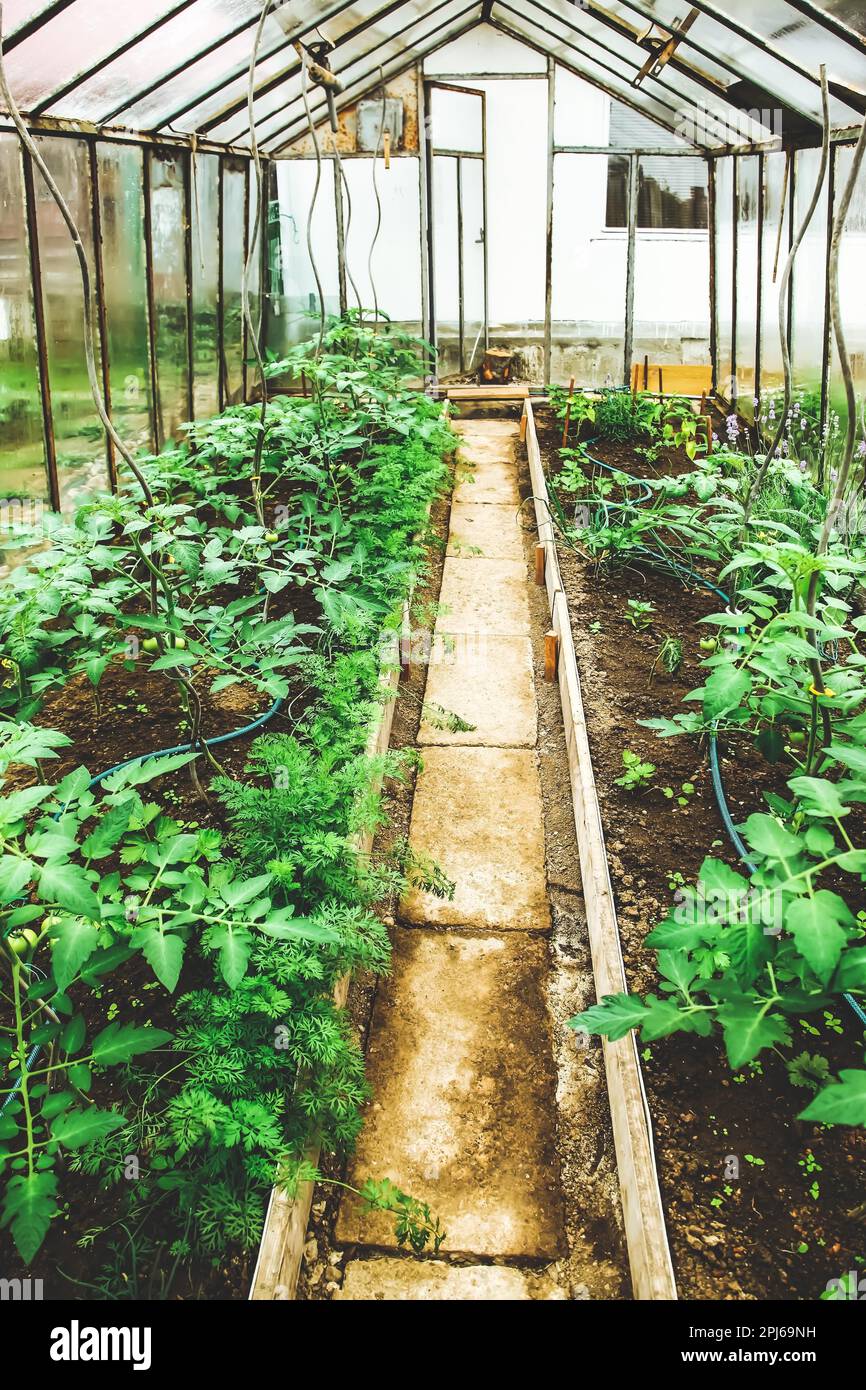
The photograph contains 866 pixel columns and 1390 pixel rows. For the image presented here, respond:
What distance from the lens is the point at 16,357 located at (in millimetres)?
4074

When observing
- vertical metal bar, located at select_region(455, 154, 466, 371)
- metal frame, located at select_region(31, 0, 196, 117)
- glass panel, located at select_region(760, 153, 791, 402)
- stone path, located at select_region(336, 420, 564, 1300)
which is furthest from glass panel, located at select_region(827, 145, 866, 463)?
vertical metal bar, located at select_region(455, 154, 466, 371)

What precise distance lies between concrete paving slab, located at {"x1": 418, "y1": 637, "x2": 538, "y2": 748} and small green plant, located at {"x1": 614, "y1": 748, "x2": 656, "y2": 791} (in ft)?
2.01

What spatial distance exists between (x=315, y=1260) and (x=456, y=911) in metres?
1.08

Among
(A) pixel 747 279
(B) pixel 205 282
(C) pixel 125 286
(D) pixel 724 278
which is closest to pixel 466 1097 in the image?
(C) pixel 125 286

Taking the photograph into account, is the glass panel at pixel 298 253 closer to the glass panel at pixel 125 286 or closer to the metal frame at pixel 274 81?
the metal frame at pixel 274 81

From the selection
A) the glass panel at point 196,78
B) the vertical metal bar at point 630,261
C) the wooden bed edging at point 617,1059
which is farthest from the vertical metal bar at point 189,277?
the vertical metal bar at point 630,261

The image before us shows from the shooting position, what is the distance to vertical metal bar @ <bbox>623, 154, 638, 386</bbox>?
8.08 metres

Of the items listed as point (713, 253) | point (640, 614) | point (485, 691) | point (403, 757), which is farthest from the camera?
point (713, 253)

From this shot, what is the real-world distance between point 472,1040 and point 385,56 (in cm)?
791

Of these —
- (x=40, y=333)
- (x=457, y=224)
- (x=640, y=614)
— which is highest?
(x=457, y=224)

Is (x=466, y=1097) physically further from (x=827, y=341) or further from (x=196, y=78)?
(x=196, y=78)

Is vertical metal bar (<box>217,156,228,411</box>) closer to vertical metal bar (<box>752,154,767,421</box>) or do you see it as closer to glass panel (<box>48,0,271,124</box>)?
glass panel (<box>48,0,271,124</box>)

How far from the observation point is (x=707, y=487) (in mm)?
3945
